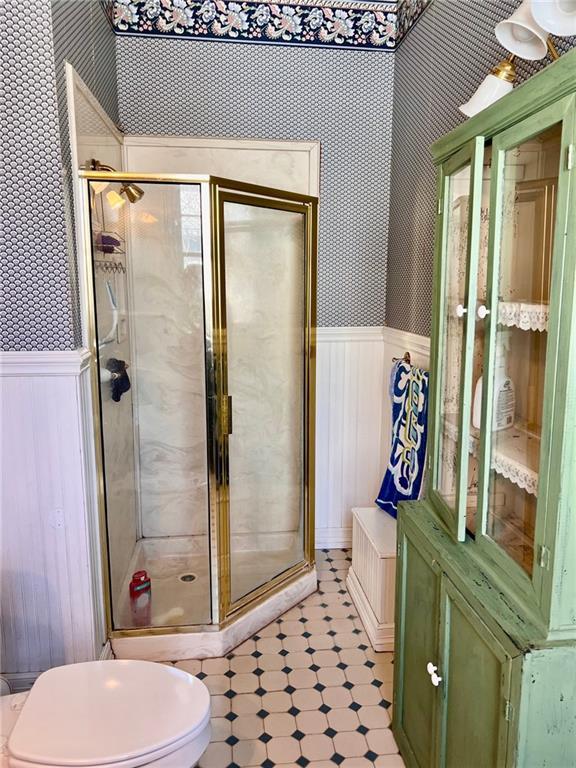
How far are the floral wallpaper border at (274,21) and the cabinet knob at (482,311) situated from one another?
75.5 inches

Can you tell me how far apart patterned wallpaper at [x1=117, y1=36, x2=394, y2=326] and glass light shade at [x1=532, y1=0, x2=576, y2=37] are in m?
1.76

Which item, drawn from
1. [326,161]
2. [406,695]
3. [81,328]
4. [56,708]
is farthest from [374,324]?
[56,708]

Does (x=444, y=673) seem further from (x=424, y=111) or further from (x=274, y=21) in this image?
(x=274, y=21)

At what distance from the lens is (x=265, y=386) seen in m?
2.64

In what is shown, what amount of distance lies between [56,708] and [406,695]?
0.98 m

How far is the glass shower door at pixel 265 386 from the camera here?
7.80ft

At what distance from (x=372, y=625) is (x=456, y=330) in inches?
57.6

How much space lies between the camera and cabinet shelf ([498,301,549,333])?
3.62 ft

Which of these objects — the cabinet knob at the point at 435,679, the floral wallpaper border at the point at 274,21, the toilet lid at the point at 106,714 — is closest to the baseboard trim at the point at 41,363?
the toilet lid at the point at 106,714

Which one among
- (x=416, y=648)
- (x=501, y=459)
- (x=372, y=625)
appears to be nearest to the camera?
(x=501, y=459)

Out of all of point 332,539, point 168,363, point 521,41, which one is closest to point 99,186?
point 168,363

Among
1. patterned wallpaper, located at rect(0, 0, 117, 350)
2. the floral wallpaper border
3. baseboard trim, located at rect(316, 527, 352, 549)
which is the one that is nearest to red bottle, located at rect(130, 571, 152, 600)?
baseboard trim, located at rect(316, 527, 352, 549)

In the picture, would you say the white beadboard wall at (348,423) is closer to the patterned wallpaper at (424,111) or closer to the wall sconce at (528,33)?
the patterned wallpaper at (424,111)

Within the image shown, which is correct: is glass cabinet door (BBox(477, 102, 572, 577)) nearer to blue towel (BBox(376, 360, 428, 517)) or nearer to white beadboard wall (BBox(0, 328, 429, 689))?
blue towel (BBox(376, 360, 428, 517))
